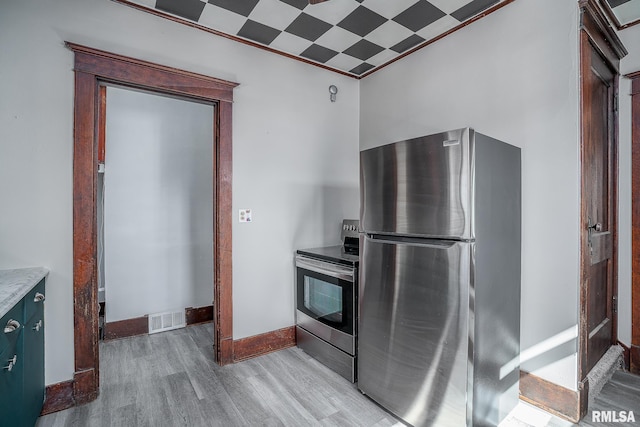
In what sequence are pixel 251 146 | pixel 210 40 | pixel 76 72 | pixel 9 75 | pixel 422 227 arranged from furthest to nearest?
pixel 251 146
pixel 210 40
pixel 76 72
pixel 9 75
pixel 422 227

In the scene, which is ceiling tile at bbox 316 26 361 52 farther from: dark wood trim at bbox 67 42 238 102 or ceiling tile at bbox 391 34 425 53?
dark wood trim at bbox 67 42 238 102

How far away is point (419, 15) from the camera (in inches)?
95.6

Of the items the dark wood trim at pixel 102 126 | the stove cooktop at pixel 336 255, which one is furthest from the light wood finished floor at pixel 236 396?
the dark wood trim at pixel 102 126

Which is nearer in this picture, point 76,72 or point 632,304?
point 76,72

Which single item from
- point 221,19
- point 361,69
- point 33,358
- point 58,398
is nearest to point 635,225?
point 361,69

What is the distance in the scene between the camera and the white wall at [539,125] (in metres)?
1.96

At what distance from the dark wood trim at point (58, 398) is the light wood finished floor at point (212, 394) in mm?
46

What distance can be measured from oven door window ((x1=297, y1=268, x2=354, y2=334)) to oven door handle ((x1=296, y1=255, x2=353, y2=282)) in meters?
0.03

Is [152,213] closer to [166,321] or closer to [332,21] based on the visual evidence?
[166,321]

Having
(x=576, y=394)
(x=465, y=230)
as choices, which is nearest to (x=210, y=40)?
(x=465, y=230)

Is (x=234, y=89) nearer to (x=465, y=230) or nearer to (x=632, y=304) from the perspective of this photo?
(x=465, y=230)

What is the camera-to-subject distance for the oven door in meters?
2.39

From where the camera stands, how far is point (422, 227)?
181 centimetres

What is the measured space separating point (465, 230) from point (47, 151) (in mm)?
2576
